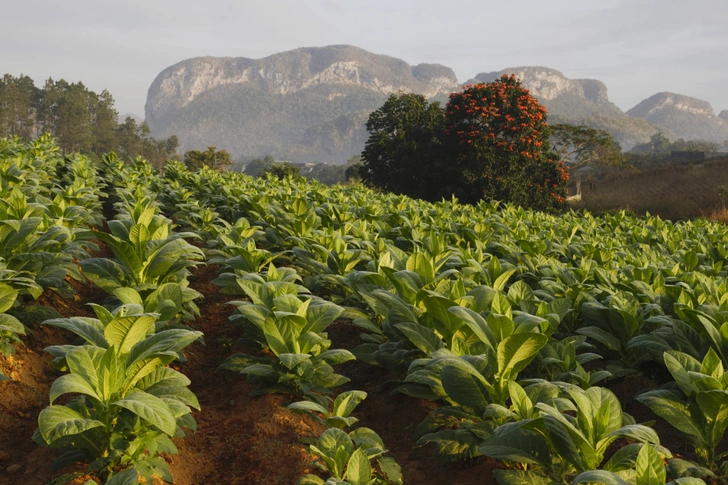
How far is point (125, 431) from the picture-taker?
8.75ft

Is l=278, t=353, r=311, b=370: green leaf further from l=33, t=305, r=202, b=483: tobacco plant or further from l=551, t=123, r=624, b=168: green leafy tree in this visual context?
l=551, t=123, r=624, b=168: green leafy tree

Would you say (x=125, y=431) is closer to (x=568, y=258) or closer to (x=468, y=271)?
(x=468, y=271)

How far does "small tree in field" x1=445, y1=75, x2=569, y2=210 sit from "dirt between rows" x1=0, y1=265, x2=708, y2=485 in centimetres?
2625

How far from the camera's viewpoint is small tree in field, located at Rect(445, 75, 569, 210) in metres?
29.9

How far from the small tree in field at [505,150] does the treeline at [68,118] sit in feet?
207

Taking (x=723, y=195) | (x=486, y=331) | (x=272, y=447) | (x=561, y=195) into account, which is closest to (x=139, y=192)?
(x=272, y=447)

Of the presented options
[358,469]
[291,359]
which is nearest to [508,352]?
[358,469]

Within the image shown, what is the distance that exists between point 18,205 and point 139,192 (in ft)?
10.3

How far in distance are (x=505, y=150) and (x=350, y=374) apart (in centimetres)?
2735

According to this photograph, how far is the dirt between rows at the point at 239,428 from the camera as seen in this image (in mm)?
2930

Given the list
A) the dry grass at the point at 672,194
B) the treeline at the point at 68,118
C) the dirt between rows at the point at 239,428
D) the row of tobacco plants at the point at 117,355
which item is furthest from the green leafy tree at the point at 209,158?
the dirt between rows at the point at 239,428

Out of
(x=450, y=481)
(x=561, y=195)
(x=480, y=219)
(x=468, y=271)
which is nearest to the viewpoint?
(x=450, y=481)

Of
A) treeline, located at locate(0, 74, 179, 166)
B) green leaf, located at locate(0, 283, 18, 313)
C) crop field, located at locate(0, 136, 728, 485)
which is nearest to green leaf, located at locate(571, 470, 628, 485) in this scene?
crop field, located at locate(0, 136, 728, 485)

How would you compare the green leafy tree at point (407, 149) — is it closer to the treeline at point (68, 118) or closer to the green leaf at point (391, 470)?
the green leaf at point (391, 470)
